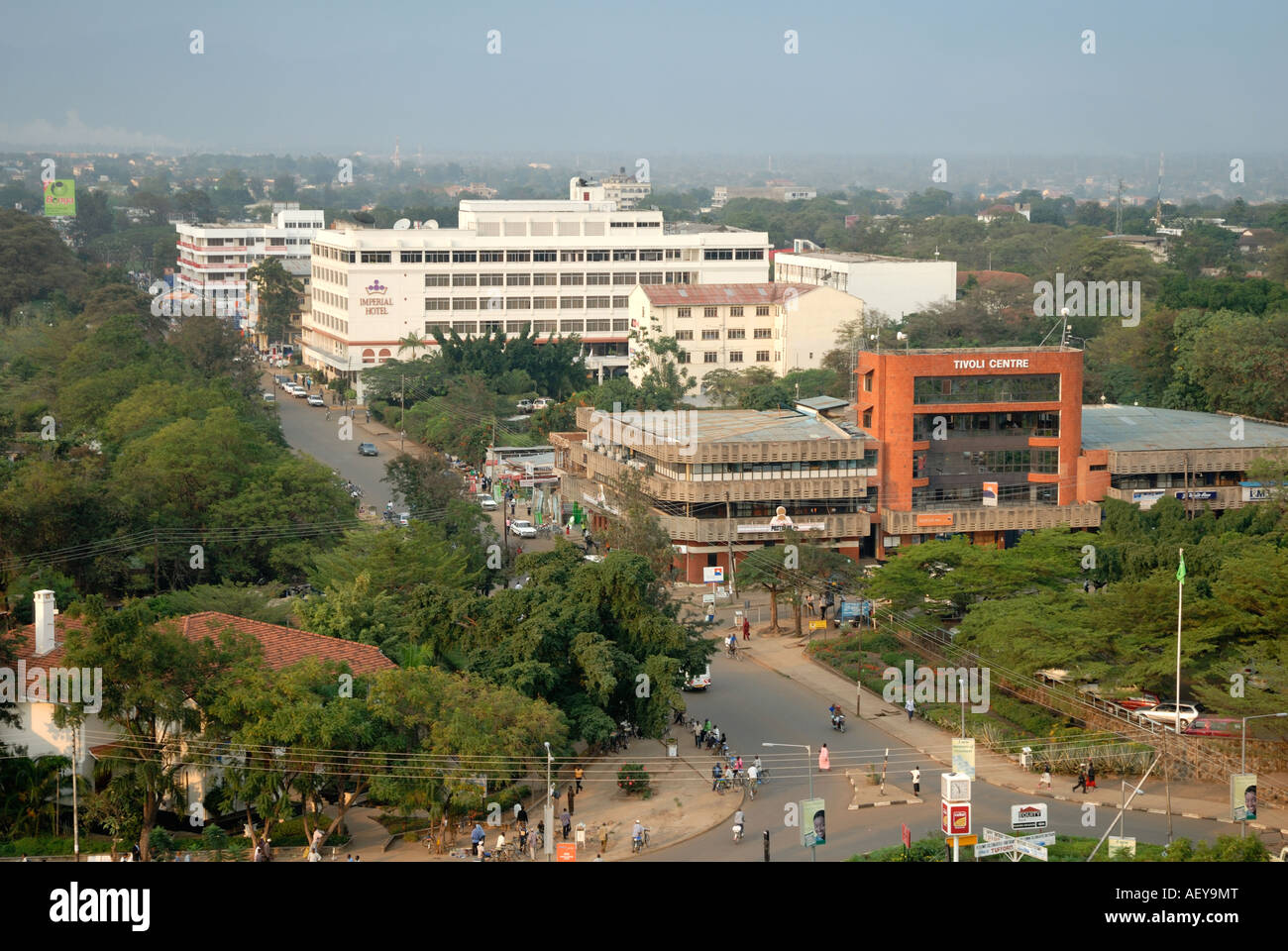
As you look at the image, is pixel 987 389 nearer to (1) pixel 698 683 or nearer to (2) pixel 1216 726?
(1) pixel 698 683

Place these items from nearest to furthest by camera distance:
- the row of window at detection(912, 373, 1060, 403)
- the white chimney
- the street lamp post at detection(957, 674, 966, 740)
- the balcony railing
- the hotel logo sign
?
1. the white chimney
2. the street lamp post at detection(957, 674, 966, 740)
3. the balcony railing
4. the row of window at detection(912, 373, 1060, 403)
5. the hotel logo sign

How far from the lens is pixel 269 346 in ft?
365

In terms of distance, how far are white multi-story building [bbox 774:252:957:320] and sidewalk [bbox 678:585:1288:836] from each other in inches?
2176

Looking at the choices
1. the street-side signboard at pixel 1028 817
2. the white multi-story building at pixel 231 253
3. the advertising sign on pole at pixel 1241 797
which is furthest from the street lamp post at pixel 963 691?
the white multi-story building at pixel 231 253

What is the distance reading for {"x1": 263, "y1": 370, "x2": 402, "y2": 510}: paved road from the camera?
204ft

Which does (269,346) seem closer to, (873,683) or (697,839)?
(873,683)

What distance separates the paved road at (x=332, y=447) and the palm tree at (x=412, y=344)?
644 cm

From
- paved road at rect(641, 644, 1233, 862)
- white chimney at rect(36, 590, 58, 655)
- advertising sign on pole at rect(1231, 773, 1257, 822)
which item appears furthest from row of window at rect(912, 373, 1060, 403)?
white chimney at rect(36, 590, 58, 655)

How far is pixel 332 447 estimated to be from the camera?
72.3 metres

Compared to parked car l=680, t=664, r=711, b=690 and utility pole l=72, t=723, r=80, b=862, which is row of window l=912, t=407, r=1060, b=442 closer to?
parked car l=680, t=664, r=711, b=690

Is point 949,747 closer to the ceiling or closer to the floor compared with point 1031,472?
closer to the floor
